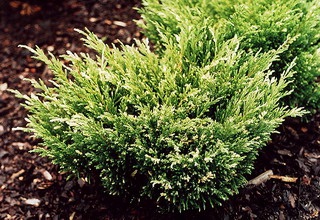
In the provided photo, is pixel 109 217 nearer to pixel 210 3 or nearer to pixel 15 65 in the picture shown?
pixel 210 3

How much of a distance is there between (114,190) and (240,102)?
1.15m

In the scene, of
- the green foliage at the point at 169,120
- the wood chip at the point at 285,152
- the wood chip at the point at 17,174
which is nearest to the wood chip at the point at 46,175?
the wood chip at the point at 17,174

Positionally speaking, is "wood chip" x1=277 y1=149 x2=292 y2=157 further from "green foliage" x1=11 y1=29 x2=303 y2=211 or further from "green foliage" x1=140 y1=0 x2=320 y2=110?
"green foliage" x1=11 y1=29 x2=303 y2=211

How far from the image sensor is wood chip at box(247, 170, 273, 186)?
3459 mm

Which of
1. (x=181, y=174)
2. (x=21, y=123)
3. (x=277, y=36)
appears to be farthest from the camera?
(x=21, y=123)

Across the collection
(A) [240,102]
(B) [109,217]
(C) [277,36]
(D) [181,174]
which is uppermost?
(C) [277,36]

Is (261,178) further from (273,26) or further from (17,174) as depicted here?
(17,174)

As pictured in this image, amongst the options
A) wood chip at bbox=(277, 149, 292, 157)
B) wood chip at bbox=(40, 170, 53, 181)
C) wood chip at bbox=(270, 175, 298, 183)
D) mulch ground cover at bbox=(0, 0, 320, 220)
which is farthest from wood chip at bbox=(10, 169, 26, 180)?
→ wood chip at bbox=(277, 149, 292, 157)

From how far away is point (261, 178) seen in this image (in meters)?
3.47

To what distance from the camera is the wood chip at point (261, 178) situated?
3459mm

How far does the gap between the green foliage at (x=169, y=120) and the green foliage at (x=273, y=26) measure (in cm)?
28

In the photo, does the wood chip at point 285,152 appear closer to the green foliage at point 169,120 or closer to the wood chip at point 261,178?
the wood chip at point 261,178

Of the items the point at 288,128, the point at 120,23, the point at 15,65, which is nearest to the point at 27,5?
the point at 15,65

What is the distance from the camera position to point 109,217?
3.39 metres
